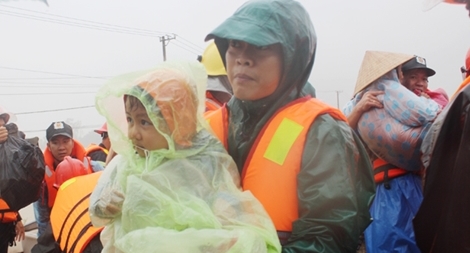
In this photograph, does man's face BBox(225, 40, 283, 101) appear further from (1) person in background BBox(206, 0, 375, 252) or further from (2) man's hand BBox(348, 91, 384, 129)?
(2) man's hand BBox(348, 91, 384, 129)

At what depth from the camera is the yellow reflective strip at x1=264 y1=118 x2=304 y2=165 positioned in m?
1.54

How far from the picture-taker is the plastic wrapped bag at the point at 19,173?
376 cm

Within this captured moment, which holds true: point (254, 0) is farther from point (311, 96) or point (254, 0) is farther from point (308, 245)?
point (308, 245)

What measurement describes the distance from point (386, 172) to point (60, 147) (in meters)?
3.39

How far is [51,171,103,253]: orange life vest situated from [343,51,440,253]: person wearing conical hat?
1515 mm

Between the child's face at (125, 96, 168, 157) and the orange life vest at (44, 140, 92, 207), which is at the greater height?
the child's face at (125, 96, 168, 157)

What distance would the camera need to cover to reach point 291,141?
60.7 inches

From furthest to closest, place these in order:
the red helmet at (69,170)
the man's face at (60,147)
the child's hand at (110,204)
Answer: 1. the man's face at (60,147)
2. the red helmet at (69,170)
3. the child's hand at (110,204)

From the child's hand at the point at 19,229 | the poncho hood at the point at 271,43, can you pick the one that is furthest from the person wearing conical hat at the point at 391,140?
the child's hand at the point at 19,229

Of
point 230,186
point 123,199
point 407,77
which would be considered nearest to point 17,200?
point 123,199

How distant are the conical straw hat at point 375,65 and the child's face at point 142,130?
4.96ft

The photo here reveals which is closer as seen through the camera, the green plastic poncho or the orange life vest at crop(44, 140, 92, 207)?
the green plastic poncho

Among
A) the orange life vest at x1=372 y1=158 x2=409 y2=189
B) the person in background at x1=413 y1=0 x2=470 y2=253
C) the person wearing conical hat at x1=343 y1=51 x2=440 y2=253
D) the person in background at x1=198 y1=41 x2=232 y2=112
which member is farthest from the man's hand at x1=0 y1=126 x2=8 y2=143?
the person in background at x1=413 y1=0 x2=470 y2=253

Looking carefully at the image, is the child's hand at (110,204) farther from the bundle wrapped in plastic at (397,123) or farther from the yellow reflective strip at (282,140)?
the bundle wrapped in plastic at (397,123)
